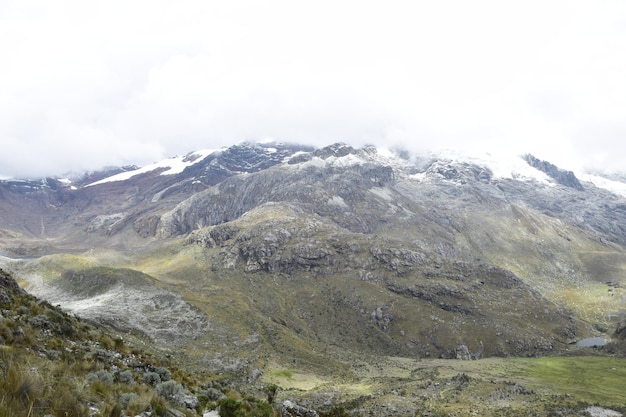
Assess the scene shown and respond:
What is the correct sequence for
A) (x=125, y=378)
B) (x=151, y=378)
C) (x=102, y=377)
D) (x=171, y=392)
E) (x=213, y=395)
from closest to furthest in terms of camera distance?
(x=102, y=377), (x=125, y=378), (x=171, y=392), (x=151, y=378), (x=213, y=395)

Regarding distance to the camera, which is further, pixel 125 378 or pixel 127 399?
pixel 125 378

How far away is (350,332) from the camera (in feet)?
523

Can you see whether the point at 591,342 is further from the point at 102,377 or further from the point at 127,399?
the point at 127,399

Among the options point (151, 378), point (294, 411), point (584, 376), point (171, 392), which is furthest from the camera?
point (584, 376)

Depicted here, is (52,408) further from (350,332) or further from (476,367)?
(350,332)

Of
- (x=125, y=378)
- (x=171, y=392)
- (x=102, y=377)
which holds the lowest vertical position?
(x=171, y=392)

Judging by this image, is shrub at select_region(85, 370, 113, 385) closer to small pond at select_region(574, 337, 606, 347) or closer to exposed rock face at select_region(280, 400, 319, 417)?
exposed rock face at select_region(280, 400, 319, 417)

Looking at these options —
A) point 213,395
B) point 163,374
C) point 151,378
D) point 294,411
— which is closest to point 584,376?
point 294,411

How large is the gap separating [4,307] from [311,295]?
536ft

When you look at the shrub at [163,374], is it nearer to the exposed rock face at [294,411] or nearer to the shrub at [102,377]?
the exposed rock face at [294,411]

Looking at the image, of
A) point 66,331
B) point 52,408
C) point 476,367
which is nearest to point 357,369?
point 476,367

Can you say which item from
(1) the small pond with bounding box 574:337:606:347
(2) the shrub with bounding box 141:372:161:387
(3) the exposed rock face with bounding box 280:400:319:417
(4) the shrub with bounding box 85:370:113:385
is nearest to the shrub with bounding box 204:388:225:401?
(2) the shrub with bounding box 141:372:161:387

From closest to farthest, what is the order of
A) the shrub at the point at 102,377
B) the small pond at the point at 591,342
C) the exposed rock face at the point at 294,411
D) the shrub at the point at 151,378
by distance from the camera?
1. the shrub at the point at 102,377
2. the shrub at the point at 151,378
3. the exposed rock face at the point at 294,411
4. the small pond at the point at 591,342

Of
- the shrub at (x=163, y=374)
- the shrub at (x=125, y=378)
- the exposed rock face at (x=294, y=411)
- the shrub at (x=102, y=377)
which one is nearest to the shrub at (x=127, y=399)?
the shrub at (x=102, y=377)
